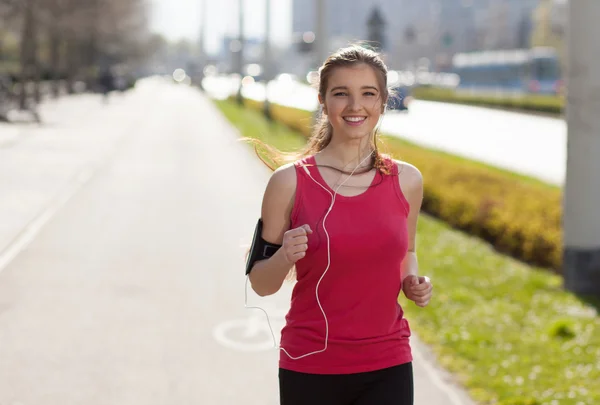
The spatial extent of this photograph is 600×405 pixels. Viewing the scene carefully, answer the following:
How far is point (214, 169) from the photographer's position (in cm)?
2194

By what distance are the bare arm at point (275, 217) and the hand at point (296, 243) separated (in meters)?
0.13

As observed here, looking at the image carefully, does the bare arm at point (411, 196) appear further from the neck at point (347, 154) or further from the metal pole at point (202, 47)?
the metal pole at point (202, 47)

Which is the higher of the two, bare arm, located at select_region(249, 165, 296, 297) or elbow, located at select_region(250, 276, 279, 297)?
bare arm, located at select_region(249, 165, 296, 297)

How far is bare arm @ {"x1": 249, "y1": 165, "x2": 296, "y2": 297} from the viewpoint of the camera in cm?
320

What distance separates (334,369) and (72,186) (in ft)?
51.4

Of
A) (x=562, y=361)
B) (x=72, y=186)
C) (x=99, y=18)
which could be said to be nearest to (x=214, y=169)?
(x=72, y=186)

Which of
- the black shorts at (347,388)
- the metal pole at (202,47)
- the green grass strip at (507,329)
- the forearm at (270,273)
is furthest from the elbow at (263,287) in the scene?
the metal pole at (202,47)

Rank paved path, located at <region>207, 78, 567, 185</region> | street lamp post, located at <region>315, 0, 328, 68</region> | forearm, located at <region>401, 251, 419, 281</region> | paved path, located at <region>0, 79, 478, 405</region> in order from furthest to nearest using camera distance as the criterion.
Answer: paved path, located at <region>207, 78, 567, 185</region>, street lamp post, located at <region>315, 0, 328, 68</region>, paved path, located at <region>0, 79, 478, 405</region>, forearm, located at <region>401, 251, 419, 281</region>

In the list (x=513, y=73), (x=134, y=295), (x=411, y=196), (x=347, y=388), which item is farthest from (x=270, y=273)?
(x=513, y=73)

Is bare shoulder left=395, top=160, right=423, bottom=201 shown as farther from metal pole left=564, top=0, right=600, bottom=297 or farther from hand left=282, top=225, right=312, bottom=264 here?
metal pole left=564, top=0, right=600, bottom=297

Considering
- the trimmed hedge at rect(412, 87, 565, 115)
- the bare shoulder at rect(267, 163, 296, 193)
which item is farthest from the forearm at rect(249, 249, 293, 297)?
the trimmed hedge at rect(412, 87, 565, 115)

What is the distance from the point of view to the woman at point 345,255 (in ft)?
10.3

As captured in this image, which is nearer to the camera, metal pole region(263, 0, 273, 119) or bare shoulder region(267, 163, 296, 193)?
bare shoulder region(267, 163, 296, 193)

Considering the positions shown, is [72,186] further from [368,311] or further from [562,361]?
[368,311]
